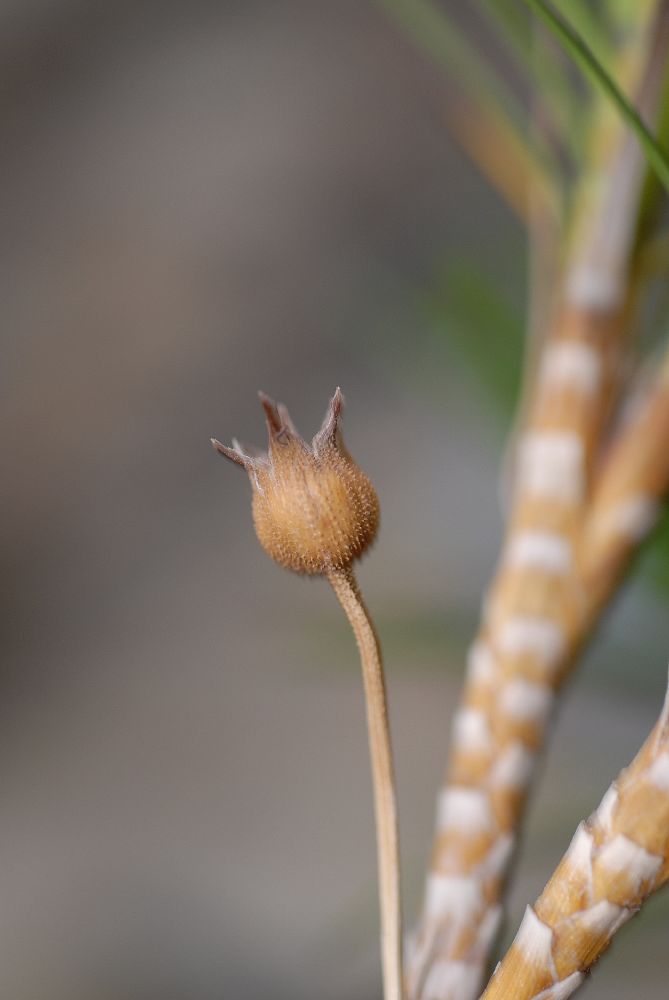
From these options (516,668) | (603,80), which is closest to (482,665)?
(516,668)

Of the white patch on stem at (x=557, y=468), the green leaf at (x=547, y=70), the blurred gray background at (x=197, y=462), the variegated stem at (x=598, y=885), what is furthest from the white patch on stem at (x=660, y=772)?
the blurred gray background at (x=197, y=462)

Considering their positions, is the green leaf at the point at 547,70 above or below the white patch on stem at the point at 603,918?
above

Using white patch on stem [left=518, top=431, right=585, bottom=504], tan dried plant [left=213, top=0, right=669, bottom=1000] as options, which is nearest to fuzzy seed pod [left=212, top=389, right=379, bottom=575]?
tan dried plant [left=213, top=0, right=669, bottom=1000]

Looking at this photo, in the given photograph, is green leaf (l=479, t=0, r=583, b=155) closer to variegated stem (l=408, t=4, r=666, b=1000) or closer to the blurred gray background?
variegated stem (l=408, t=4, r=666, b=1000)

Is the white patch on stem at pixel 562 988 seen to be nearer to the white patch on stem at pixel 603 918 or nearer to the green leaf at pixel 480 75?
the white patch on stem at pixel 603 918

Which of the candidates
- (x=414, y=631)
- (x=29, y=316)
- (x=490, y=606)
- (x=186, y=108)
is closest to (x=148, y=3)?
(x=186, y=108)
